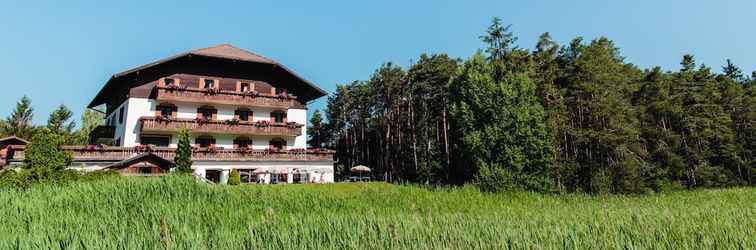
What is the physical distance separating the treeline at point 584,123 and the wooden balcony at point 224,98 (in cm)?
1306

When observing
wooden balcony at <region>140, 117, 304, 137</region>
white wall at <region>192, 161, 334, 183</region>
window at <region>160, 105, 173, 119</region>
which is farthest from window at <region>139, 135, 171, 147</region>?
white wall at <region>192, 161, 334, 183</region>

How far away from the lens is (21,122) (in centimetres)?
4919

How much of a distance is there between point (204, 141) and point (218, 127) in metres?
1.63

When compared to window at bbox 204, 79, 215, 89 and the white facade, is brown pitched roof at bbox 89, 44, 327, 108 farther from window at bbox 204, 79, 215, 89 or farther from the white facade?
the white facade

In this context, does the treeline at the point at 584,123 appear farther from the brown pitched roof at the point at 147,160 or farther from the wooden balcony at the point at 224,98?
the brown pitched roof at the point at 147,160

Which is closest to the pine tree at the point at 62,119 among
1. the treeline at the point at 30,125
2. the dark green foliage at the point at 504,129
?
the treeline at the point at 30,125

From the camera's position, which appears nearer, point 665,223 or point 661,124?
point 665,223

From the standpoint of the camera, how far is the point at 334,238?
4.33 meters

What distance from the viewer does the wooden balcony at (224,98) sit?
1052 inches

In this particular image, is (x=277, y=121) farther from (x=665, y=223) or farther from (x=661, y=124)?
(x=661, y=124)

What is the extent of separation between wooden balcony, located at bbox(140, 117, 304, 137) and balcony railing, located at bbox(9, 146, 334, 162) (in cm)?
185

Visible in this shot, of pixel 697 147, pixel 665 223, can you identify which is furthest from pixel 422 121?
pixel 665 223

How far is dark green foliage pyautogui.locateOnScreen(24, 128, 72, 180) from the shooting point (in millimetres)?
13633

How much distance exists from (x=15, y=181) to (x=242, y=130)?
51.8ft
